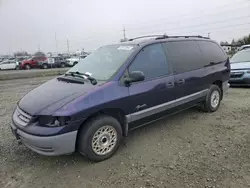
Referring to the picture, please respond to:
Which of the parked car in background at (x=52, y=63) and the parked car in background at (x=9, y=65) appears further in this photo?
the parked car in background at (x=9, y=65)

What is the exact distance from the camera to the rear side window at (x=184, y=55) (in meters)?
4.19

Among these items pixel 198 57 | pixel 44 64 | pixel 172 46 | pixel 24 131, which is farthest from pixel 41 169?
pixel 44 64

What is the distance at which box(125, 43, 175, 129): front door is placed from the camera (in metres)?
3.52

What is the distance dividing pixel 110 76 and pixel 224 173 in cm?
207

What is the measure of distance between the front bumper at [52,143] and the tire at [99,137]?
0.14 m

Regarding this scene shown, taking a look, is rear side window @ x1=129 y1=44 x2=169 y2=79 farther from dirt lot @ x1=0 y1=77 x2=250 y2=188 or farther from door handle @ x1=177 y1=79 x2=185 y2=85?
dirt lot @ x1=0 y1=77 x2=250 y2=188

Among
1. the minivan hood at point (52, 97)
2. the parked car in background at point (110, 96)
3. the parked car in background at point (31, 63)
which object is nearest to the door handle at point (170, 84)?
the parked car in background at point (110, 96)

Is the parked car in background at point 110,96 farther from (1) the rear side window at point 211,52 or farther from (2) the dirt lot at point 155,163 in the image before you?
(2) the dirt lot at point 155,163

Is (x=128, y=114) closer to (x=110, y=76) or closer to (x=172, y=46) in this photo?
(x=110, y=76)

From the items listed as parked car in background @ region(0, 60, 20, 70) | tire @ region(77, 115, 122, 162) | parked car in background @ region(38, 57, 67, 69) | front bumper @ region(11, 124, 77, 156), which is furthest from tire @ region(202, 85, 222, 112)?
parked car in background @ region(0, 60, 20, 70)

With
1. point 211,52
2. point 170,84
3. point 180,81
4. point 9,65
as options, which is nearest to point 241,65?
point 211,52

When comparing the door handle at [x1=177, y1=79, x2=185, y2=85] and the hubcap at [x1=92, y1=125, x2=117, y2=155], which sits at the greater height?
the door handle at [x1=177, y1=79, x2=185, y2=85]

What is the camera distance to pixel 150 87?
3668 mm

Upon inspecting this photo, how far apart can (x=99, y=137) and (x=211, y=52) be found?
3.56 metres
